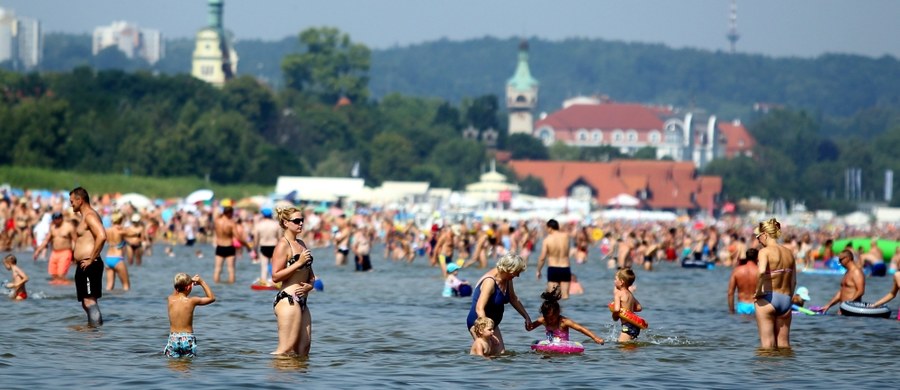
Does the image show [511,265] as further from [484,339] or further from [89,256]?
[89,256]

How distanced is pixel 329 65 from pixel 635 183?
3271 cm

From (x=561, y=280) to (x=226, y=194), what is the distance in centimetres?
7862

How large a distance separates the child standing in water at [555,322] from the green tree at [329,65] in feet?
511

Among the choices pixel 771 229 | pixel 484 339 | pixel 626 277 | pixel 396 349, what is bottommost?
pixel 396 349

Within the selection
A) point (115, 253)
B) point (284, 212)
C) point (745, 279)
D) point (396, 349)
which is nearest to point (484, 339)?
point (396, 349)

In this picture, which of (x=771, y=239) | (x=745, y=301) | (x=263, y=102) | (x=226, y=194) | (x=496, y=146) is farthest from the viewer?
(x=496, y=146)

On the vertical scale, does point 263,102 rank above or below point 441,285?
above

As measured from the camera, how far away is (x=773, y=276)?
1563 cm

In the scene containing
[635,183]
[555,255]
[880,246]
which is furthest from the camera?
[635,183]

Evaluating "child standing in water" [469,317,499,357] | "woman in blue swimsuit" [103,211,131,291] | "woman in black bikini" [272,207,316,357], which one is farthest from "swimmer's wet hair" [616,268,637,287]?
"woman in blue swimsuit" [103,211,131,291]

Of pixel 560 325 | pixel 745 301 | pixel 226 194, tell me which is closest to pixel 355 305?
pixel 745 301

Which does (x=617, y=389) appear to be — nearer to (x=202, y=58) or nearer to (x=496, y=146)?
(x=496, y=146)

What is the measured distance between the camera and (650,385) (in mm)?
14211

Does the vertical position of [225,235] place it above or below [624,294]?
above
